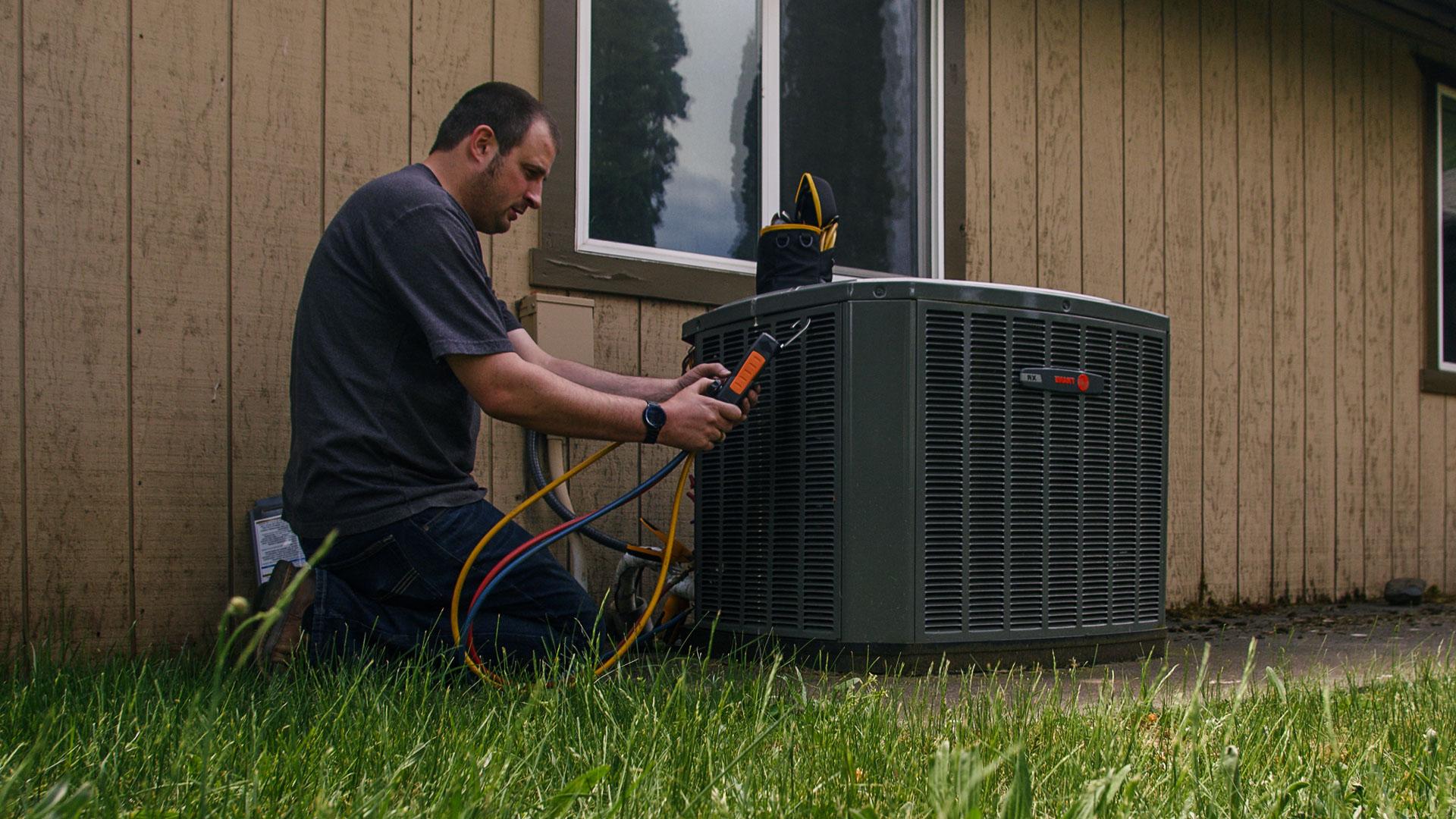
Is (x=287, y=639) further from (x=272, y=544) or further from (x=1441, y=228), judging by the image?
(x=1441, y=228)

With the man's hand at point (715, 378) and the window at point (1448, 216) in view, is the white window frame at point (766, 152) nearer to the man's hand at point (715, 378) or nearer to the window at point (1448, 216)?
the man's hand at point (715, 378)

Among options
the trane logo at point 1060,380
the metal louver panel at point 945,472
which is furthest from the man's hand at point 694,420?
the trane logo at point 1060,380

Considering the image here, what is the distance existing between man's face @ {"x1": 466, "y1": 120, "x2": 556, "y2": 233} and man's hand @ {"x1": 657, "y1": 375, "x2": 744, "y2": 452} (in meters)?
0.58

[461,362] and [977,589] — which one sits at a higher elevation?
[461,362]

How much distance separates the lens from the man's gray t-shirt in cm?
227

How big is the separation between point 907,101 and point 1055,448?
1.79 m

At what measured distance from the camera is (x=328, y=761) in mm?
1371

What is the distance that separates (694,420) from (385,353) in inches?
25.1

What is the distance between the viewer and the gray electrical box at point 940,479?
2.49 meters

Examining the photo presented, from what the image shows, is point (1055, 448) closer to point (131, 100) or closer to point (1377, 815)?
point (1377, 815)

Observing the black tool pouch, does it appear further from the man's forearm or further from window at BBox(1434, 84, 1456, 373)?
window at BBox(1434, 84, 1456, 373)

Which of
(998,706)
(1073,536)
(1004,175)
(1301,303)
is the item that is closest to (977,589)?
(1073,536)

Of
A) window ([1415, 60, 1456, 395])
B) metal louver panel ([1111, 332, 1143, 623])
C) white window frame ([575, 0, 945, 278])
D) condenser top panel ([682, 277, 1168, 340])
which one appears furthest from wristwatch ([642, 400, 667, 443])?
window ([1415, 60, 1456, 395])

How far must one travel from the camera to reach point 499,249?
312 centimetres
